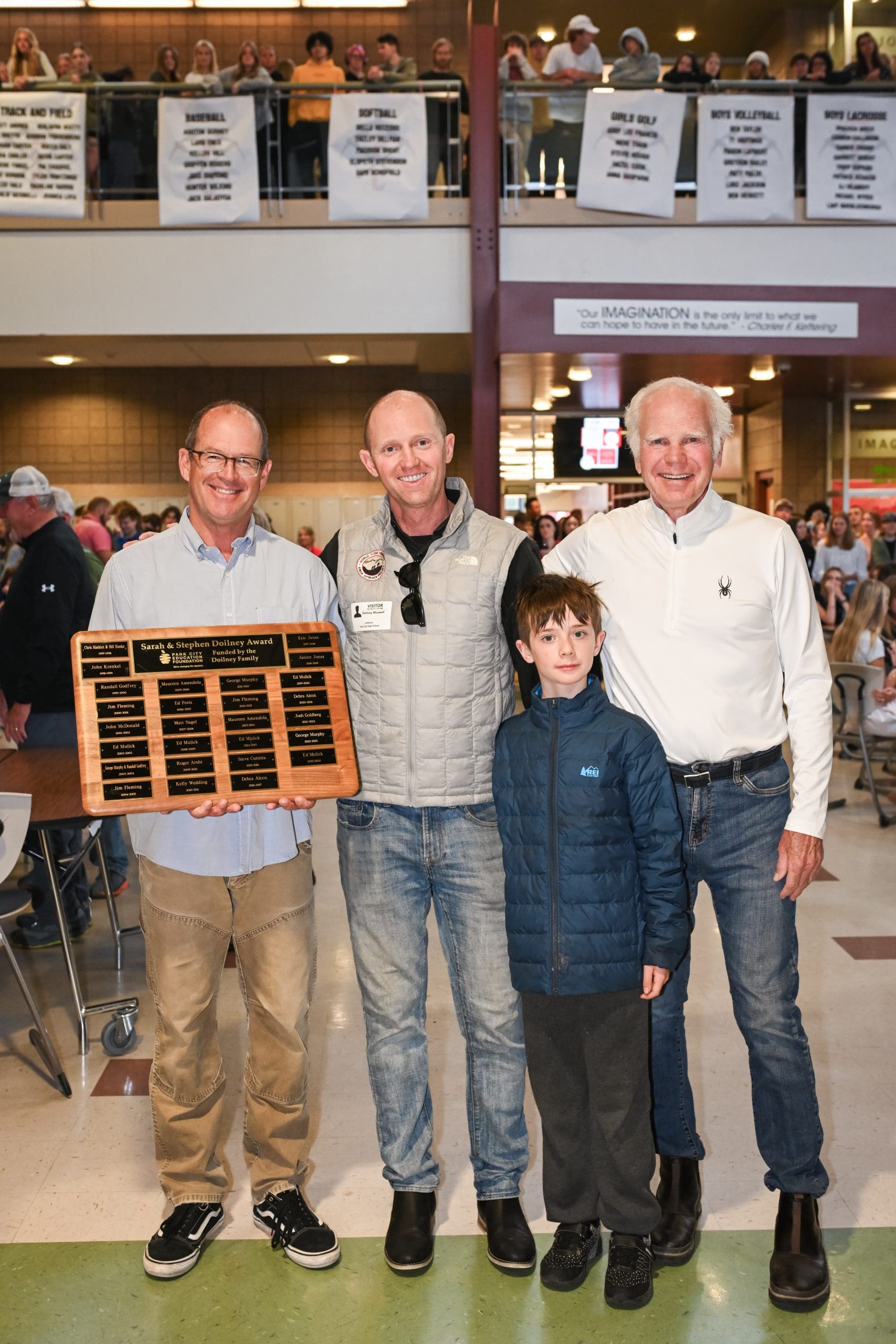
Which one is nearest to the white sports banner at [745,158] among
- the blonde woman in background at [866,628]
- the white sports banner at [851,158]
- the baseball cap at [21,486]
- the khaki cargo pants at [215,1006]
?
the white sports banner at [851,158]

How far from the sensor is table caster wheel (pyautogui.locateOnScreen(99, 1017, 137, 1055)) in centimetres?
346

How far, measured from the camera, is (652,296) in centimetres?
973

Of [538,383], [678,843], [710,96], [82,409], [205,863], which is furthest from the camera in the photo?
[82,409]

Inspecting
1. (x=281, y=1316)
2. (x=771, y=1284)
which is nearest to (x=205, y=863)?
(x=281, y=1316)

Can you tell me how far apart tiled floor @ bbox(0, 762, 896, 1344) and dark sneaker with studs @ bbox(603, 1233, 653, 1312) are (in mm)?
35

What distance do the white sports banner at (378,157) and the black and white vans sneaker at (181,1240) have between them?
874cm

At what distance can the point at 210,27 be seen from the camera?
14453 millimetres

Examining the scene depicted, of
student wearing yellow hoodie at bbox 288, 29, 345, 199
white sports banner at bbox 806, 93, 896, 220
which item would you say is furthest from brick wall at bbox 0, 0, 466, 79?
white sports banner at bbox 806, 93, 896, 220

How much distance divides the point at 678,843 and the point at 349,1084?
154 centimetres

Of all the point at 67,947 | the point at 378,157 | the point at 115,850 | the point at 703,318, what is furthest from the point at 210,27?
the point at 67,947

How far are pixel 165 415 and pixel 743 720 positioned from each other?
13824 millimetres

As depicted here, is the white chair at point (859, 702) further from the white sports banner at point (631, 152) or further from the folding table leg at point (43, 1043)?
the white sports banner at point (631, 152)

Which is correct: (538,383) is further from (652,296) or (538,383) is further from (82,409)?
(82,409)

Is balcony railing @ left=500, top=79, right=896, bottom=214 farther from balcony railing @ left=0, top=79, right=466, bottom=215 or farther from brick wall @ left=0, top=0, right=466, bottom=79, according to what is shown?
brick wall @ left=0, top=0, right=466, bottom=79
